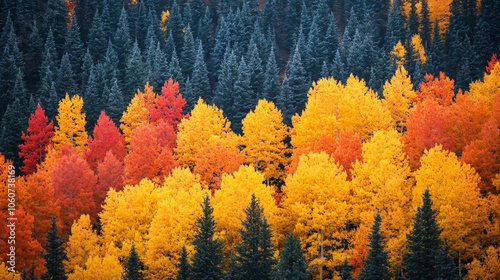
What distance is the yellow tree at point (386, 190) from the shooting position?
46722 millimetres

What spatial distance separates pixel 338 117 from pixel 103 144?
3002 centimetres

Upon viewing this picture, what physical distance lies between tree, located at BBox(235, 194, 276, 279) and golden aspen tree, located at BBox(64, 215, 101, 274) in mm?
14794

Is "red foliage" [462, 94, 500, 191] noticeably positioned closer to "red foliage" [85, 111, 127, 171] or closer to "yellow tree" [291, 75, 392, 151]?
"yellow tree" [291, 75, 392, 151]

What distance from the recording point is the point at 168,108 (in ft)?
271

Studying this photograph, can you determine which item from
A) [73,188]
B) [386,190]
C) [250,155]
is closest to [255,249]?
[386,190]

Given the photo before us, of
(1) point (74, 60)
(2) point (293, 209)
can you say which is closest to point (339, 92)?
(2) point (293, 209)

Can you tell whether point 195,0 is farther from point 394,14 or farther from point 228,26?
point 394,14

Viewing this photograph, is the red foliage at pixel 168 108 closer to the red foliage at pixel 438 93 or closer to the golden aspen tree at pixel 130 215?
the golden aspen tree at pixel 130 215

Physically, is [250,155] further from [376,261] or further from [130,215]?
[376,261]

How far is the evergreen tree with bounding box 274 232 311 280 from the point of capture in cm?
4231

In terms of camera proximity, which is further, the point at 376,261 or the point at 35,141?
the point at 35,141

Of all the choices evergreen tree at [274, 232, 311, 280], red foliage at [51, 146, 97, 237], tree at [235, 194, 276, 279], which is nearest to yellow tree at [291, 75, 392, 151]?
tree at [235, 194, 276, 279]

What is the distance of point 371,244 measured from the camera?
4278 cm

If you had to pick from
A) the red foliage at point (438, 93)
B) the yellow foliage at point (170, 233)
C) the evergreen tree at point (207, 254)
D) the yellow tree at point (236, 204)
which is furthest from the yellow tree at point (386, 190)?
the red foliage at point (438, 93)
